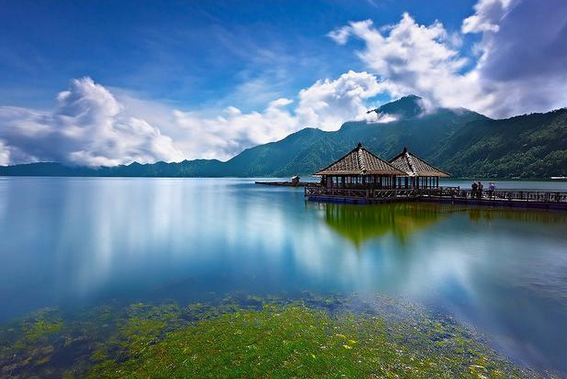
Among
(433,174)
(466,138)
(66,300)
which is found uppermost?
(466,138)

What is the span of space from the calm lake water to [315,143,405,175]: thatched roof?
523 inches

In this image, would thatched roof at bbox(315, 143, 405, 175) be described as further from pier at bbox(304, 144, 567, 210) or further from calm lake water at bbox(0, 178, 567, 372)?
calm lake water at bbox(0, 178, 567, 372)

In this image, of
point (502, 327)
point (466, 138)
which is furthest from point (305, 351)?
point (466, 138)

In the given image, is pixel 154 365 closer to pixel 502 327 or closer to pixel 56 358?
pixel 56 358

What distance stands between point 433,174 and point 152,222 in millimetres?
34433

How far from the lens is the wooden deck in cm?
2984

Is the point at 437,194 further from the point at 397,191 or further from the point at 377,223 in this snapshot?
the point at 377,223

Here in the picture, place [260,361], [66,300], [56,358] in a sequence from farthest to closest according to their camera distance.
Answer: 1. [66,300]
2. [56,358]
3. [260,361]

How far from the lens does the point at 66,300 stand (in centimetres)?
980

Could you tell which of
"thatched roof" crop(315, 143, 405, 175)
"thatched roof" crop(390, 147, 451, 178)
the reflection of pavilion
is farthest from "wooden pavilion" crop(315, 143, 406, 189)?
the reflection of pavilion

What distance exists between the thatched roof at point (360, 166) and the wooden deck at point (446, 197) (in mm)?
2221

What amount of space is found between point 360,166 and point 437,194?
1182 cm

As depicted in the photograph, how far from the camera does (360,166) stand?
36531 millimetres

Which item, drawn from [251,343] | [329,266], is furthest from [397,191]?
[251,343]
